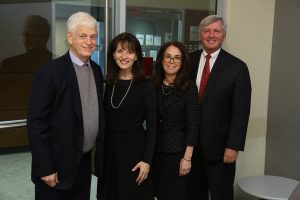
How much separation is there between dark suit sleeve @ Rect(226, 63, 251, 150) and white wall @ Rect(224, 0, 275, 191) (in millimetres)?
868

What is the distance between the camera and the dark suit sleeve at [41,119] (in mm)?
1888

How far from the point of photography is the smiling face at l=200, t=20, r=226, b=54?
264 cm

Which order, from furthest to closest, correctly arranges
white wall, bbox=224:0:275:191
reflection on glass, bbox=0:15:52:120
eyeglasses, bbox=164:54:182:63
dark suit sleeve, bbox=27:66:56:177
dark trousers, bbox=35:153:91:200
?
white wall, bbox=224:0:275:191, reflection on glass, bbox=0:15:52:120, eyeglasses, bbox=164:54:182:63, dark trousers, bbox=35:153:91:200, dark suit sleeve, bbox=27:66:56:177

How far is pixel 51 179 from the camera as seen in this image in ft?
6.46

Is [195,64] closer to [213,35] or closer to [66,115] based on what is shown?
[213,35]

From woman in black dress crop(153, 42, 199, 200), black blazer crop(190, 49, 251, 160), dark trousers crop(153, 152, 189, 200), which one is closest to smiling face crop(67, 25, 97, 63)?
woman in black dress crop(153, 42, 199, 200)

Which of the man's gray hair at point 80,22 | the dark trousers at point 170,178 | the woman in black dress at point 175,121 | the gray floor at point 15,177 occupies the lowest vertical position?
the gray floor at point 15,177

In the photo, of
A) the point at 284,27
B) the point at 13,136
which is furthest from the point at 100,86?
the point at 284,27

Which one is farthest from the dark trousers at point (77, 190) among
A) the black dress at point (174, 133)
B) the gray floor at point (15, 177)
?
the gray floor at point (15, 177)

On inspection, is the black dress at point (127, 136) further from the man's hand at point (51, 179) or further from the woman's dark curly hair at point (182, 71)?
the man's hand at point (51, 179)

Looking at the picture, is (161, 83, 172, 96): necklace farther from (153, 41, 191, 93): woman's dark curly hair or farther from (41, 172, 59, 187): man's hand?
(41, 172, 59, 187): man's hand

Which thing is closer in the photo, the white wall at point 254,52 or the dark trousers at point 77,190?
the dark trousers at point 77,190

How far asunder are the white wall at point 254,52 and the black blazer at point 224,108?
83 centimetres

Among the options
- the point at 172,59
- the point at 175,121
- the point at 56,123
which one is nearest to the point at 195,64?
the point at 172,59
